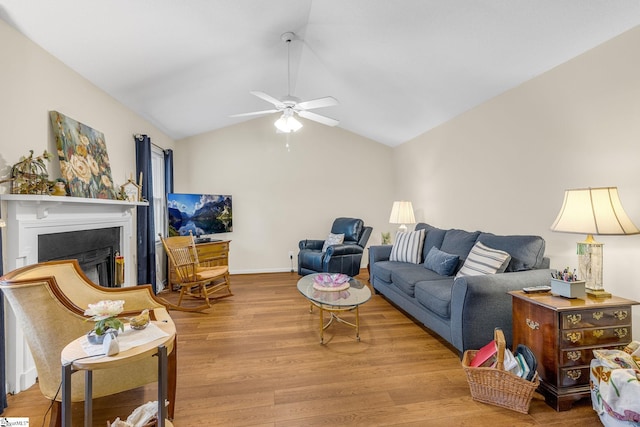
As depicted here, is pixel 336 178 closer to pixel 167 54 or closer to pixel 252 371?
pixel 167 54

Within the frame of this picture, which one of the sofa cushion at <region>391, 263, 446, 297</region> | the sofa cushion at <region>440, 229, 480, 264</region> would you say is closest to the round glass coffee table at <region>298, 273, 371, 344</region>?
the sofa cushion at <region>391, 263, 446, 297</region>

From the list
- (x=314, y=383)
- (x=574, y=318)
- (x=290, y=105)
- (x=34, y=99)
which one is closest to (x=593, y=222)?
(x=574, y=318)

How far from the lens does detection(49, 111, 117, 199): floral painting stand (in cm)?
239

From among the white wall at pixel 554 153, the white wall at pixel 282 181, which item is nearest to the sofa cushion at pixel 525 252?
the white wall at pixel 554 153

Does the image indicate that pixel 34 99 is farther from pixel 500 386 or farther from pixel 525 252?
pixel 525 252

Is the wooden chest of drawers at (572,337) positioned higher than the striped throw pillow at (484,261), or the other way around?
the striped throw pillow at (484,261)

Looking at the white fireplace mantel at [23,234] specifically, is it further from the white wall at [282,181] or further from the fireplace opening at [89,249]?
the white wall at [282,181]

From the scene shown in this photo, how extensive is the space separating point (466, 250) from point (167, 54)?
361 cm

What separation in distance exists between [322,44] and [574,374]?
3421 mm

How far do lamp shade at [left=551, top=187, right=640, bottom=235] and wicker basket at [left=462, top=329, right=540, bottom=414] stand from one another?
860 millimetres

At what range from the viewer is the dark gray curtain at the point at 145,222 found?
3.69m

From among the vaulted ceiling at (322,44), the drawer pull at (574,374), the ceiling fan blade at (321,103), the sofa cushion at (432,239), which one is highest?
the vaulted ceiling at (322,44)

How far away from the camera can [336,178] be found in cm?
574

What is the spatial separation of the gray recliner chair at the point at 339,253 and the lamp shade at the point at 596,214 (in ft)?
9.50
